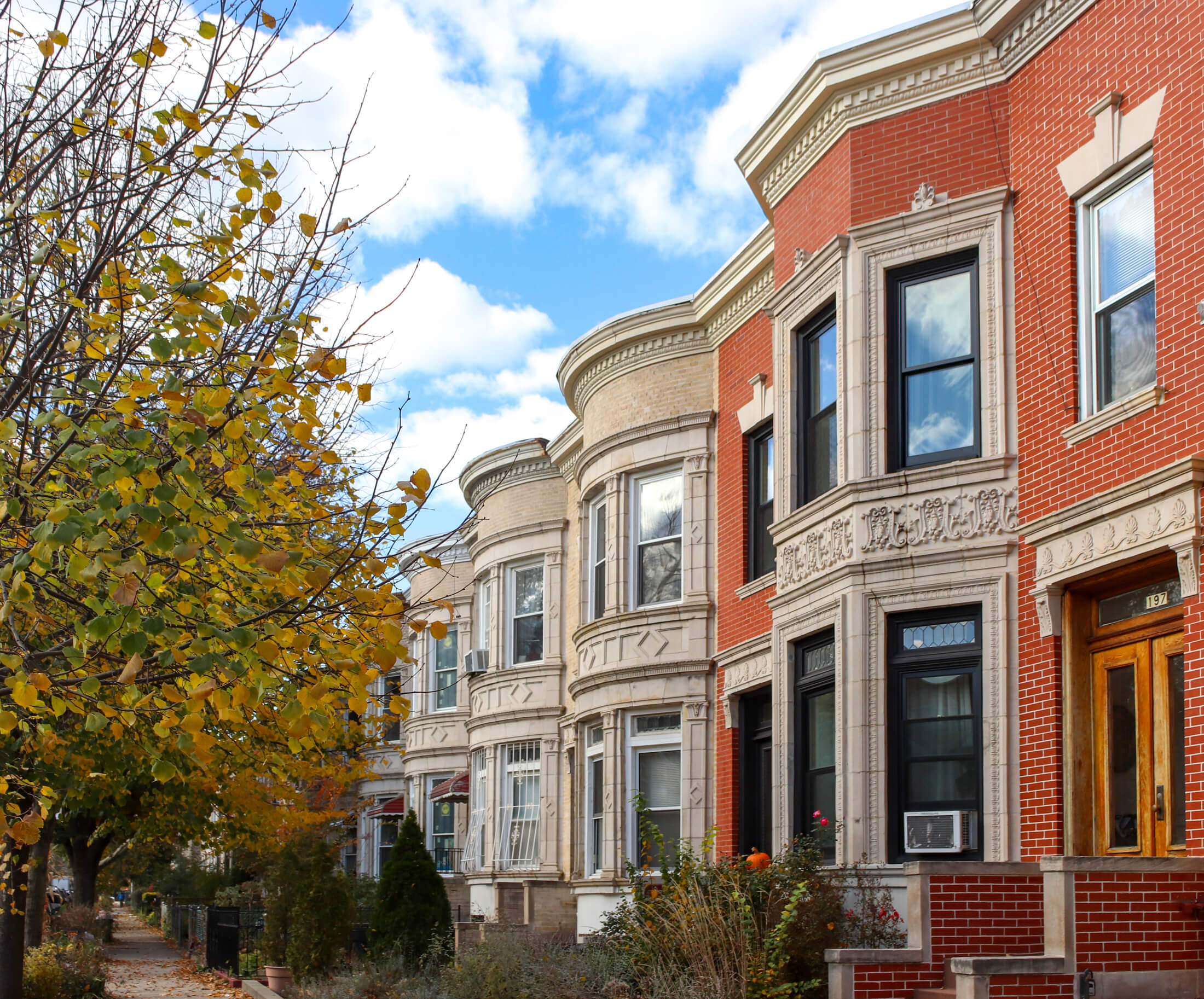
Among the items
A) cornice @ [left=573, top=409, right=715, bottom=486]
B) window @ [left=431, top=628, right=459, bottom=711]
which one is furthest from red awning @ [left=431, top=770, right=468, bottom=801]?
cornice @ [left=573, top=409, right=715, bottom=486]

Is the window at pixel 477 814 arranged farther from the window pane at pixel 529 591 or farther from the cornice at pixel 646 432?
the cornice at pixel 646 432

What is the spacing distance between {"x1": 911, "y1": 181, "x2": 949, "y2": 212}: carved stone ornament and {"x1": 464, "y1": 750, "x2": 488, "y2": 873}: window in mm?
16356

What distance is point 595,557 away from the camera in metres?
21.4

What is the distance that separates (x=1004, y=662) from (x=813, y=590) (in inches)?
92.0

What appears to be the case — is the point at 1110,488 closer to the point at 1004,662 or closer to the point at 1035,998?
the point at 1004,662

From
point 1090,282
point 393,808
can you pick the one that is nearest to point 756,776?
point 1090,282

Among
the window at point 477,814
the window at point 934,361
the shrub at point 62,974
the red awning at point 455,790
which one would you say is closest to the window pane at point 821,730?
the window at point 934,361

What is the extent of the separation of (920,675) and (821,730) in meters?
1.86

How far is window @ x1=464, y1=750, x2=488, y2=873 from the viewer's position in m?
26.7

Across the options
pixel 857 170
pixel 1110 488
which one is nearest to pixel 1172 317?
pixel 1110 488

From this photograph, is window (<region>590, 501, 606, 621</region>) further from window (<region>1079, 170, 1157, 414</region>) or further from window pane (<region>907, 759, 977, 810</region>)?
window (<region>1079, 170, 1157, 414</region>)

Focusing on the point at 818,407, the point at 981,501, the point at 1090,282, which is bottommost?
the point at 981,501

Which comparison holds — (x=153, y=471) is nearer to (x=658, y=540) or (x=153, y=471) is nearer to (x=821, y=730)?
(x=821, y=730)

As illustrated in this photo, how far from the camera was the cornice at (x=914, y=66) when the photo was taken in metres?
12.2
